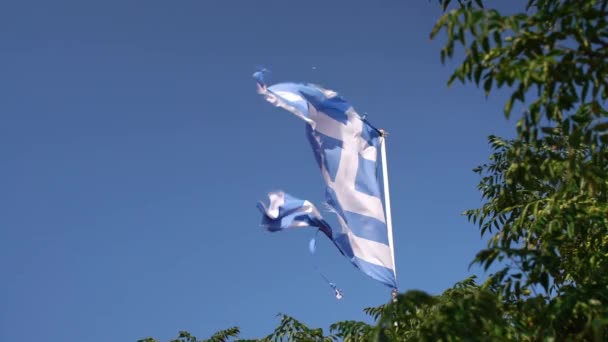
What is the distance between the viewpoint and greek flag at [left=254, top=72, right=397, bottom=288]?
12086 mm

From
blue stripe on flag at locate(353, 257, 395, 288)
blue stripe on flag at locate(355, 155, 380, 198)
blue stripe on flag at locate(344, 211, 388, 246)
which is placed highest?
blue stripe on flag at locate(355, 155, 380, 198)

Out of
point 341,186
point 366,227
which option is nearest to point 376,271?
point 366,227

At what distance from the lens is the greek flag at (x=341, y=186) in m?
12.1

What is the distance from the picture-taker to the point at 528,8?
624 centimetres

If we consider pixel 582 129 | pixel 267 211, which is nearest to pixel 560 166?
pixel 582 129

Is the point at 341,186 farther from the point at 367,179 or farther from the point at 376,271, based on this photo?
the point at 376,271

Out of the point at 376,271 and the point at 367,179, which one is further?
the point at 367,179

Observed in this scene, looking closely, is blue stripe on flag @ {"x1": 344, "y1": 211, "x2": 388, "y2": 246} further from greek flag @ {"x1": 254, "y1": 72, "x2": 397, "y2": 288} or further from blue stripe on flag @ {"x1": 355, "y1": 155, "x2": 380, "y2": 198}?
blue stripe on flag @ {"x1": 355, "y1": 155, "x2": 380, "y2": 198}

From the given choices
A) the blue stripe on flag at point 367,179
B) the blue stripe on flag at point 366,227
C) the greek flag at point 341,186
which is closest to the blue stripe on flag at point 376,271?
the greek flag at point 341,186

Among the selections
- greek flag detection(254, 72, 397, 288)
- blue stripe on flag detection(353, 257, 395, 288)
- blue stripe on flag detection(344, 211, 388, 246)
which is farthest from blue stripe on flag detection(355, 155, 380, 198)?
blue stripe on flag detection(353, 257, 395, 288)

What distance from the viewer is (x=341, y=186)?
1237 cm

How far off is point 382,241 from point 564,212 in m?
5.48

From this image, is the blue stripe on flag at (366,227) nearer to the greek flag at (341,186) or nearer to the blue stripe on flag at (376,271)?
the greek flag at (341,186)

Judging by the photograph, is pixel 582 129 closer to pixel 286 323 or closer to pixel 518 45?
pixel 518 45
